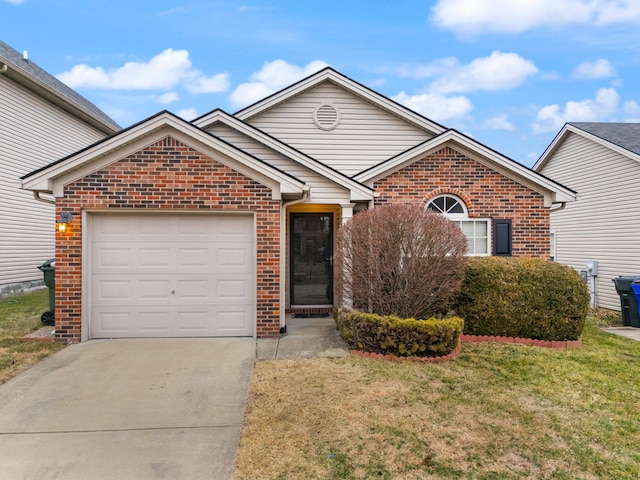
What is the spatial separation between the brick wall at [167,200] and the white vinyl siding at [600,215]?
36.8 ft

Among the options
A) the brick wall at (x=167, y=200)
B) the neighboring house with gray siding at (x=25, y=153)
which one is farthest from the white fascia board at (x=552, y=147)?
the neighboring house with gray siding at (x=25, y=153)

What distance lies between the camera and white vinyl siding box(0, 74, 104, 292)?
12.5 metres

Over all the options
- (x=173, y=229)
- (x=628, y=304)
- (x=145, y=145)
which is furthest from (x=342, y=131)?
(x=628, y=304)

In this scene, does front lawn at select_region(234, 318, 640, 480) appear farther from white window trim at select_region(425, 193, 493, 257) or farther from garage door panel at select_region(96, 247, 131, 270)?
white window trim at select_region(425, 193, 493, 257)

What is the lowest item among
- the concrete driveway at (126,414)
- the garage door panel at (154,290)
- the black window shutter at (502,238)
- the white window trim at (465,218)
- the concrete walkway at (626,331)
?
the concrete walkway at (626,331)

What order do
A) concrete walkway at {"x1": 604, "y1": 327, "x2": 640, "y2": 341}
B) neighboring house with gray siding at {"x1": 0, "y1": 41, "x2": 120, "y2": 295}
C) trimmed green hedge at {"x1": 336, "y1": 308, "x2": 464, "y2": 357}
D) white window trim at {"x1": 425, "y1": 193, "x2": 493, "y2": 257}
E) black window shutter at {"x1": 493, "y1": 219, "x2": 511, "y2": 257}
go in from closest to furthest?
trimmed green hedge at {"x1": 336, "y1": 308, "x2": 464, "y2": 357} → concrete walkway at {"x1": 604, "y1": 327, "x2": 640, "y2": 341} → black window shutter at {"x1": 493, "y1": 219, "x2": 511, "y2": 257} → white window trim at {"x1": 425, "y1": 193, "x2": 493, "y2": 257} → neighboring house with gray siding at {"x1": 0, "y1": 41, "x2": 120, "y2": 295}

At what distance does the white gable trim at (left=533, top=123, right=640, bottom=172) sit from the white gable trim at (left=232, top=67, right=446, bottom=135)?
19.3ft

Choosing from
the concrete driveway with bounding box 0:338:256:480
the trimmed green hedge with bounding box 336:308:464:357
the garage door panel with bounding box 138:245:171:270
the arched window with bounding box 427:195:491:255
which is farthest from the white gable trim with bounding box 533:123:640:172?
the garage door panel with bounding box 138:245:171:270

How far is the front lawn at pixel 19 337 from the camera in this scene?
19.5 feet

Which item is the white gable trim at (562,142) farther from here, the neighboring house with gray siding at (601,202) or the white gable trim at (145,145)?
the white gable trim at (145,145)

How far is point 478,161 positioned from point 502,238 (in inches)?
74.5

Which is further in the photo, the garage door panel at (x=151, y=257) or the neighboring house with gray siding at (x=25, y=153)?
the neighboring house with gray siding at (x=25, y=153)

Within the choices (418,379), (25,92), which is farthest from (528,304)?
(25,92)

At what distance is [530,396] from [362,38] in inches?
623
